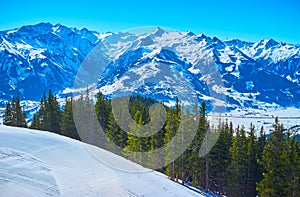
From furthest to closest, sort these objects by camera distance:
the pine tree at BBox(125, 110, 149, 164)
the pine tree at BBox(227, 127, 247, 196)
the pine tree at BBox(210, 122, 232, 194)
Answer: the pine tree at BBox(210, 122, 232, 194)
the pine tree at BBox(125, 110, 149, 164)
the pine tree at BBox(227, 127, 247, 196)

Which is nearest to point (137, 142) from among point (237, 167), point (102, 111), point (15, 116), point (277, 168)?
point (237, 167)

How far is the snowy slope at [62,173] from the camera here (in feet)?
61.0

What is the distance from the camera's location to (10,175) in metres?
18.8

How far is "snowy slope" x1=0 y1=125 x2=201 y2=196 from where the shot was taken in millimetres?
18594

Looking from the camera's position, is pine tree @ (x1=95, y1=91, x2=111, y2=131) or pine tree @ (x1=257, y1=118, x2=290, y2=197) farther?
pine tree @ (x1=95, y1=91, x2=111, y2=131)

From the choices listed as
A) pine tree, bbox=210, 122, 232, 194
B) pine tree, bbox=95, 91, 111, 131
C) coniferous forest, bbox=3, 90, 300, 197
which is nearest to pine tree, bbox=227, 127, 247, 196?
coniferous forest, bbox=3, 90, 300, 197

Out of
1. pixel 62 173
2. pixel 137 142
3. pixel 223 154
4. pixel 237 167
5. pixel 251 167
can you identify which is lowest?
pixel 251 167

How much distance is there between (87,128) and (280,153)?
31945 mm

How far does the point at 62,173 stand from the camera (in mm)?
21766

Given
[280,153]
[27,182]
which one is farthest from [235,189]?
[27,182]

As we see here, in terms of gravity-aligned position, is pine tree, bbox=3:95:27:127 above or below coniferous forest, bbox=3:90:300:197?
above

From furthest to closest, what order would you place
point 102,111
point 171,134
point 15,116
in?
point 15,116 < point 102,111 < point 171,134

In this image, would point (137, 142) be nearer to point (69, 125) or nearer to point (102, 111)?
point (102, 111)

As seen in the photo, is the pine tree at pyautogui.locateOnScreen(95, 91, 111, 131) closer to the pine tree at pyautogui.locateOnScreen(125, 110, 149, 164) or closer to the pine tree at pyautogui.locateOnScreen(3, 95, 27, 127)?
the pine tree at pyautogui.locateOnScreen(125, 110, 149, 164)
